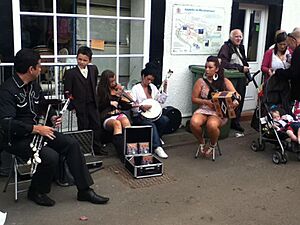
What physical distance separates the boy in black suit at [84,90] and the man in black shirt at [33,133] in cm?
79

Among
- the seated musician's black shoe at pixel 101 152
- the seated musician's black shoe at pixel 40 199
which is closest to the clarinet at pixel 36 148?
the seated musician's black shoe at pixel 40 199

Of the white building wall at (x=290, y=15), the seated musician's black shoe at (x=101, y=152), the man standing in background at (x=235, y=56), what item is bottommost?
the seated musician's black shoe at (x=101, y=152)

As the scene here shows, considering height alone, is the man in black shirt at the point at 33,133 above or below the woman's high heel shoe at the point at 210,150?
above

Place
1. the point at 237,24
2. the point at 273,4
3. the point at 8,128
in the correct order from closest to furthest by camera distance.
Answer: the point at 8,128, the point at 237,24, the point at 273,4

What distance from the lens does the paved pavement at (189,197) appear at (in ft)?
11.9

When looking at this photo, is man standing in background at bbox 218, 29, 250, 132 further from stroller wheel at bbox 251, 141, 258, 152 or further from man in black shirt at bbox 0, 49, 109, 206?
man in black shirt at bbox 0, 49, 109, 206

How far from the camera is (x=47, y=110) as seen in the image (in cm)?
386

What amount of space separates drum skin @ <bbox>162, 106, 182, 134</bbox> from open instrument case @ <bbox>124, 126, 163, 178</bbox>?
3.63 feet

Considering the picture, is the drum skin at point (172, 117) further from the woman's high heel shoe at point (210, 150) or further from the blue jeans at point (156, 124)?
the woman's high heel shoe at point (210, 150)

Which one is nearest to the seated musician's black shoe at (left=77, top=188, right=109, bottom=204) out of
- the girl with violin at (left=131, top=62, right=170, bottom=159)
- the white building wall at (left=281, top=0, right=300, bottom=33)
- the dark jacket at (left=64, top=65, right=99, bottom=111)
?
the dark jacket at (left=64, top=65, right=99, bottom=111)

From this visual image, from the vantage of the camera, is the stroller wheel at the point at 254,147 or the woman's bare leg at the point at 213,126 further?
the stroller wheel at the point at 254,147

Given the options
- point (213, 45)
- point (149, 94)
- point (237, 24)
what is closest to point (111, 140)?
point (149, 94)

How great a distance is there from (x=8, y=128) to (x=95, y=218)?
1.14 m

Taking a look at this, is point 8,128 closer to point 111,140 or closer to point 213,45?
point 111,140
